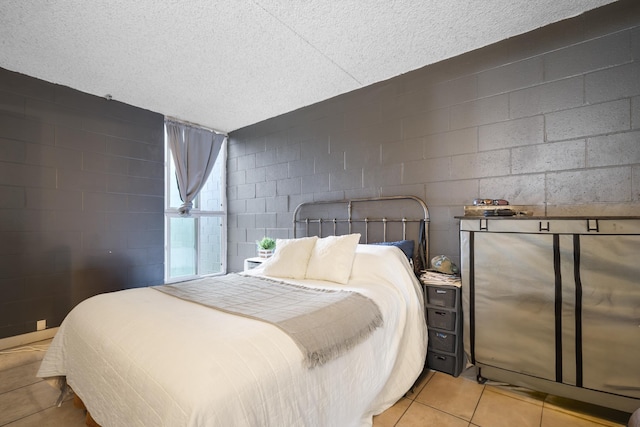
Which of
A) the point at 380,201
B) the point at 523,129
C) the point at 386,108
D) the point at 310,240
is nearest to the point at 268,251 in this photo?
the point at 310,240

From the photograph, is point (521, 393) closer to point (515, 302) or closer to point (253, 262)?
point (515, 302)

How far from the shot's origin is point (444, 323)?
213 cm

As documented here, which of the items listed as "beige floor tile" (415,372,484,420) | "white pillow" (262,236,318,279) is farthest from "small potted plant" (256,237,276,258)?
"beige floor tile" (415,372,484,420)

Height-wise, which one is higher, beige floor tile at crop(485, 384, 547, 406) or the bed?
the bed

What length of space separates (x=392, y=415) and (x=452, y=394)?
1.58 feet

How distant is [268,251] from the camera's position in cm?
354

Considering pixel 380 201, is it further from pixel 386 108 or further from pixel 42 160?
pixel 42 160

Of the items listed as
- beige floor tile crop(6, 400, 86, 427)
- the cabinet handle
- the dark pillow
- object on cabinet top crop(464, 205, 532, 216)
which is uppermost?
object on cabinet top crop(464, 205, 532, 216)

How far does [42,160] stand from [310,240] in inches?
110

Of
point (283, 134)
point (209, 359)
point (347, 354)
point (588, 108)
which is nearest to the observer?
point (209, 359)

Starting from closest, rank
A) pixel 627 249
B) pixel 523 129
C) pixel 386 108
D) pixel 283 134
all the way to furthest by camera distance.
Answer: pixel 627 249 < pixel 523 129 < pixel 386 108 < pixel 283 134

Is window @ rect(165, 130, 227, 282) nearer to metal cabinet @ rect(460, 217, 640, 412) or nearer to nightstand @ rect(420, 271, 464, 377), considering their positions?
nightstand @ rect(420, 271, 464, 377)

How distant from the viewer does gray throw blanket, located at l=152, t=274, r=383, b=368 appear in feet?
4.22

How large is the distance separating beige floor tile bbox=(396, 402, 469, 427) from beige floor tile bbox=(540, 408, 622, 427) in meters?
0.46
